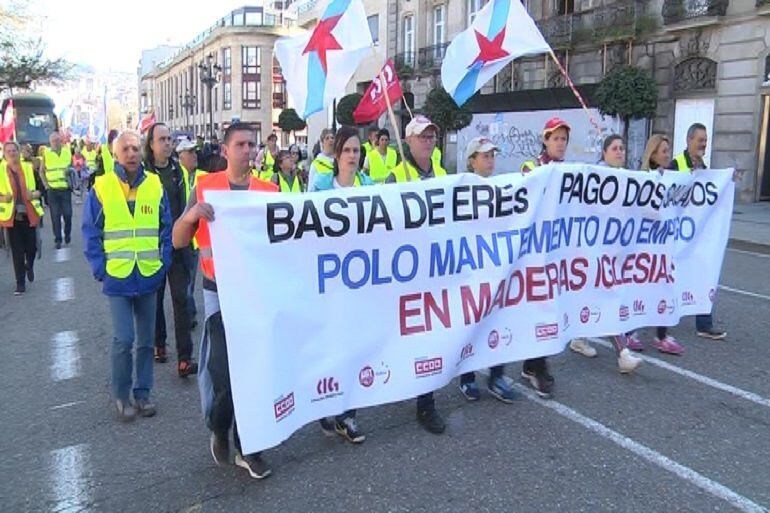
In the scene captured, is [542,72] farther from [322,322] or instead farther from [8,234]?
[322,322]

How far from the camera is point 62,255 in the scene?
12.0m

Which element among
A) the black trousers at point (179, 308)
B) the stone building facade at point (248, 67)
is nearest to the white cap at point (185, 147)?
the black trousers at point (179, 308)

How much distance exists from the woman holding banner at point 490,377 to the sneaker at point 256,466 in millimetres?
1685

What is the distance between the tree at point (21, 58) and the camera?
3170cm

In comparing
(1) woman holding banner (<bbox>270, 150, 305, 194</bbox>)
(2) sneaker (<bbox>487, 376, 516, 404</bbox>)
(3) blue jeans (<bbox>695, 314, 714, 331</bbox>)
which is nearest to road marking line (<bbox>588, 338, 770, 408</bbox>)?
(3) blue jeans (<bbox>695, 314, 714, 331</bbox>)

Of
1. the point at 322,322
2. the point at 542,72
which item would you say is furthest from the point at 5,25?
the point at 322,322

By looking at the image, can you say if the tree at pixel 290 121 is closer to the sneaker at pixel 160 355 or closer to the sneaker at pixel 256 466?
the sneaker at pixel 160 355

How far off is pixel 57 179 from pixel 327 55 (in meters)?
8.33

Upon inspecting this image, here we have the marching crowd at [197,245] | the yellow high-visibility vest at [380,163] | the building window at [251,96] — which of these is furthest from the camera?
the building window at [251,96]

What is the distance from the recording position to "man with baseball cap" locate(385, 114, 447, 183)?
4.70 meters

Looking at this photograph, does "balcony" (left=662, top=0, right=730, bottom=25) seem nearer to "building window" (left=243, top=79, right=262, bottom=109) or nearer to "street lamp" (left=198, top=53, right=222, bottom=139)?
"street lamp" (left=198, top=53, right=222, bottom=139)

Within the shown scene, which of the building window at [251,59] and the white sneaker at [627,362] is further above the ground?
the building window at [251,59]

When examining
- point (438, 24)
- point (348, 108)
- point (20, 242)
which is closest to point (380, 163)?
point (20, 242)

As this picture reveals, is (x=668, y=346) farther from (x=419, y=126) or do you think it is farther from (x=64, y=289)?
(x=64, y=289)
